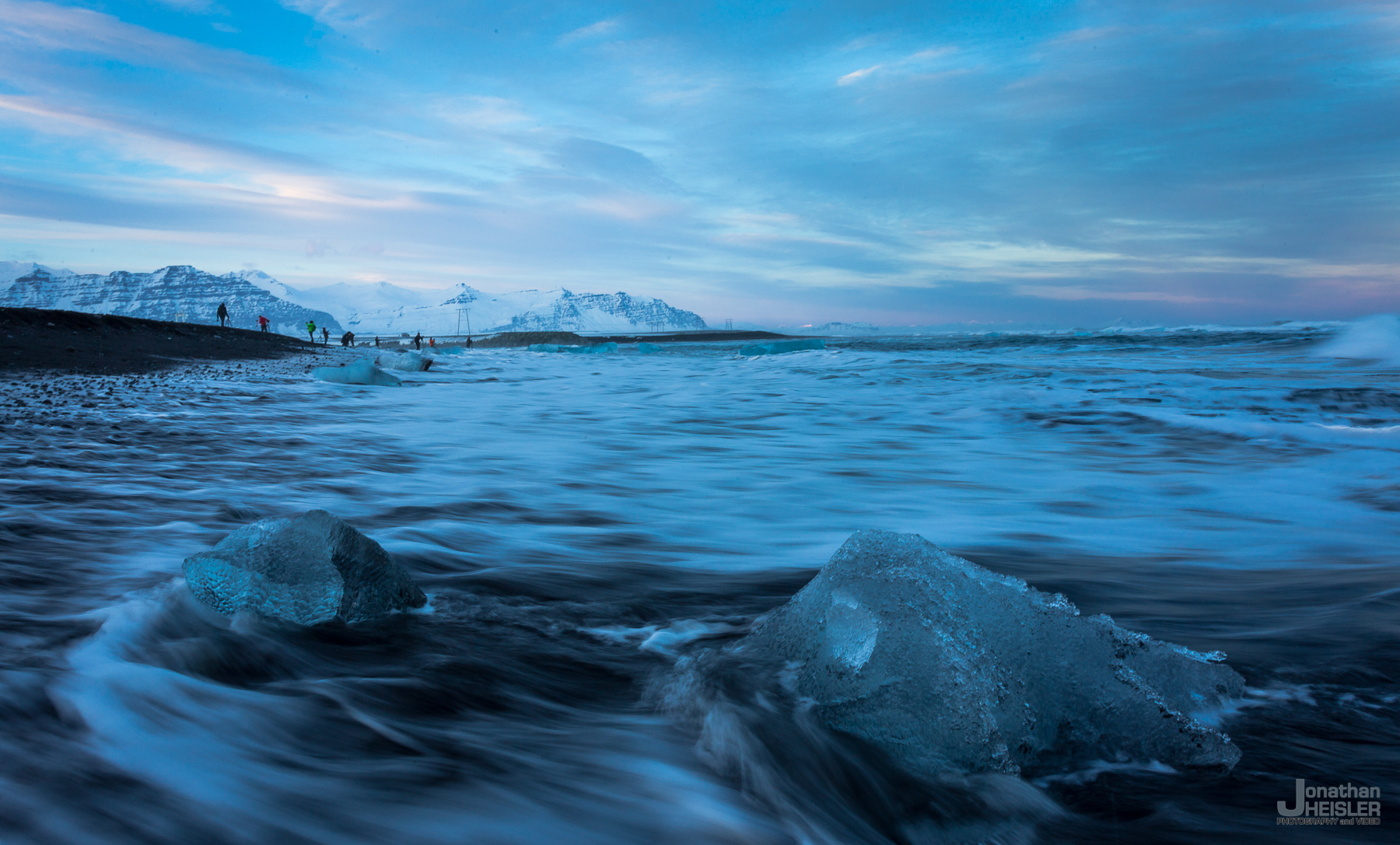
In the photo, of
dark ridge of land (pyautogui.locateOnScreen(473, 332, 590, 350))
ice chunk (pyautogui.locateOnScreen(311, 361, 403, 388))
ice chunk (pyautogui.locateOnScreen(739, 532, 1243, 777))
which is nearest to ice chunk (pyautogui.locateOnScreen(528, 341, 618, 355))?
Result: dark ridge of land (pyautogui.locateOnScreen(473, 332, 590, 350))

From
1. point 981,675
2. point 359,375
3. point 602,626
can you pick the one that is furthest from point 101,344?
point 981,675

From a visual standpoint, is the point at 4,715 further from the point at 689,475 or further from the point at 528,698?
the point at 689,475

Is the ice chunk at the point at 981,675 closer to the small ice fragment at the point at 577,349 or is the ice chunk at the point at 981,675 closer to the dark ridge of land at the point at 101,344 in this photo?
the dark ridge of land at the point at 101,344

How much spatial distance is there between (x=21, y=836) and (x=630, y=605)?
1.79 metres

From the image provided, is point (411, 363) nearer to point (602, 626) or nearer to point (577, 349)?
point (602, 626)

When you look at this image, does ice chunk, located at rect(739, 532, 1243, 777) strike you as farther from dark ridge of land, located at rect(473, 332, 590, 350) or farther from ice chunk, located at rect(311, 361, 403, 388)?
dark ridge of land, located at rect(473, 332, 590, 350)

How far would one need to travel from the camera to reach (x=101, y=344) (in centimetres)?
1573

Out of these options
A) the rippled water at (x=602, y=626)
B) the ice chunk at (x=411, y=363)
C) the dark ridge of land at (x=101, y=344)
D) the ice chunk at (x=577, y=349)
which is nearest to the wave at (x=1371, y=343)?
the rippled water at (x=602, y=626)

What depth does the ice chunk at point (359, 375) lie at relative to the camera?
1311 centimetres

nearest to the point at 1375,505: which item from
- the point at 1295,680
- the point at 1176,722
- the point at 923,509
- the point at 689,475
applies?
the point at 923,509

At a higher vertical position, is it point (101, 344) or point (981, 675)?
point (101, 344)

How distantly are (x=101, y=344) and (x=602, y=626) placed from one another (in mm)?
18657

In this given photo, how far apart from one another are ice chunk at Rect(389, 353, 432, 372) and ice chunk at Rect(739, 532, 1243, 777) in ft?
58.7

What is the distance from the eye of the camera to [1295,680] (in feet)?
6.84
